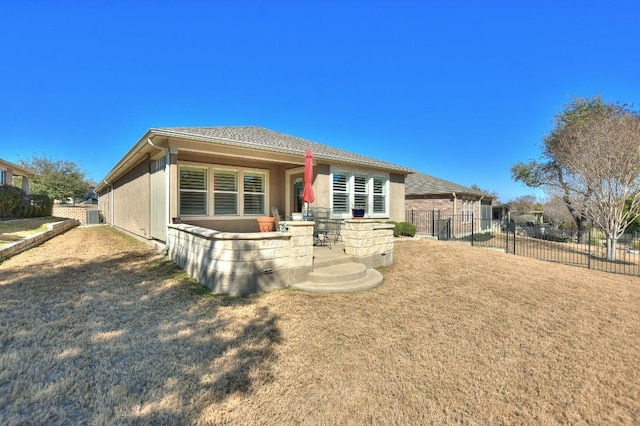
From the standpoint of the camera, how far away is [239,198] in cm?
1030

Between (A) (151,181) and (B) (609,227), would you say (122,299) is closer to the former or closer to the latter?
(A) (151,181)

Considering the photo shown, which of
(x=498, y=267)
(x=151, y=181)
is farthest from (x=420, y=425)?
(x=151, y=181)

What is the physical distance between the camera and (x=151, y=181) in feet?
29.7

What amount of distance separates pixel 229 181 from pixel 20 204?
14397 millimetres

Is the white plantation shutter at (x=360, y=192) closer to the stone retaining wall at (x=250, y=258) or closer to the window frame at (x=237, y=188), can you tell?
the window frame at (x=237, y=188)

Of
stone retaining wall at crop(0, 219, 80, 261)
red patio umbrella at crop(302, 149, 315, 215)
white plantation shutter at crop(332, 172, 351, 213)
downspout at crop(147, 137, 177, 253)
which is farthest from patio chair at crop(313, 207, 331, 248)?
stone retaining wall at crop(0, 219, 80, 261)

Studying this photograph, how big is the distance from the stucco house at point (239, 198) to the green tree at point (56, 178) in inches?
935

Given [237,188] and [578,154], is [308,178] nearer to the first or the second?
[237,188]

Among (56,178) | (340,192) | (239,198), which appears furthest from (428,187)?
(56,178)

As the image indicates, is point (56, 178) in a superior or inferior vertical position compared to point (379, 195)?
superior

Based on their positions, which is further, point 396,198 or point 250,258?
point 396,198

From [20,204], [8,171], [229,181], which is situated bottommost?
[20,204]

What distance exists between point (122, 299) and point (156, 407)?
3.01m

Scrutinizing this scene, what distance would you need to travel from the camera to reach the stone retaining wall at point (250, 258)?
5059 mm
